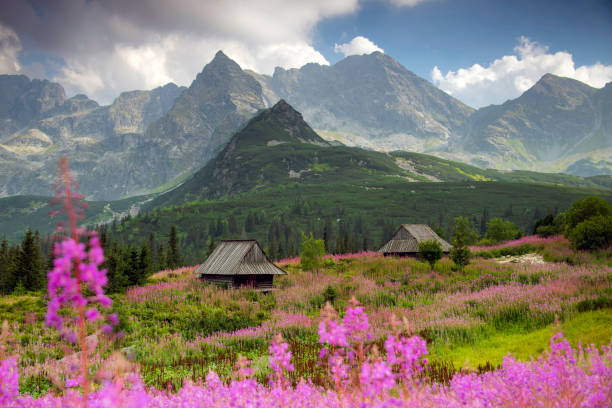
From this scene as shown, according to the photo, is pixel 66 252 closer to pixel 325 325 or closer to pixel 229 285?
pixel 325 325

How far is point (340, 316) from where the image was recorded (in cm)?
2120

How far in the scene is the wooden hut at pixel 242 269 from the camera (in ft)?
94.2

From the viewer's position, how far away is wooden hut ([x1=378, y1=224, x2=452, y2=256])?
42.1m

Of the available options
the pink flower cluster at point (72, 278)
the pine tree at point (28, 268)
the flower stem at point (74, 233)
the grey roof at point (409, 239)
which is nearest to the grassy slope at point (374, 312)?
the flower stem at point (74, 233)

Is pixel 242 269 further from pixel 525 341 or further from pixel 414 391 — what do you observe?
pixel 414 391

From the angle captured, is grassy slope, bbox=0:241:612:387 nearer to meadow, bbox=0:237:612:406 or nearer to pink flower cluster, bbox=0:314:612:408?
meadow, bbox=0:237:612:406

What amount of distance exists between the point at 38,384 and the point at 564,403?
1386 centimetres

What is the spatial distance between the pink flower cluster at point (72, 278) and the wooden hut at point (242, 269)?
84.3 ft

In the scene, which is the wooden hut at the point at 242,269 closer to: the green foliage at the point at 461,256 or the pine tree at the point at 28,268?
the green foliage at the point at 461,256

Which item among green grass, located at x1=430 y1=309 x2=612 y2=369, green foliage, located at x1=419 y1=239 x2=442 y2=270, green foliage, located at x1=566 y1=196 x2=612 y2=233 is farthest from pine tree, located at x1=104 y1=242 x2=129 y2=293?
green foliage, located at x1=566 y1=196 x2=612 y2=233

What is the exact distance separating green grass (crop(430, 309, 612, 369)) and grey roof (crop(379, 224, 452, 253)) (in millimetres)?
27860

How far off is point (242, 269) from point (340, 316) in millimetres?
9885

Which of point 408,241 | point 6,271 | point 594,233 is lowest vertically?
point 6,271

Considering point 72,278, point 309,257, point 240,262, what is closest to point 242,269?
point 240,262
